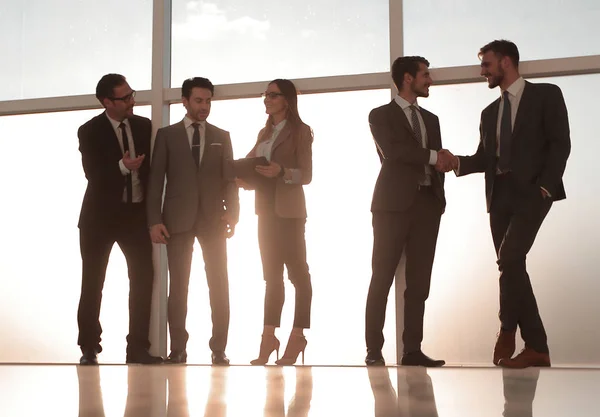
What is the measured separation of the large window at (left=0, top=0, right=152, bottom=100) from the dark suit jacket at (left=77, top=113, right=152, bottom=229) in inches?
30.5

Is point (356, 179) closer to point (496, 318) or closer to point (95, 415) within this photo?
point (496, 318)

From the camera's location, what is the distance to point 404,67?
4.25 metres

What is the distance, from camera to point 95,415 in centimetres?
143

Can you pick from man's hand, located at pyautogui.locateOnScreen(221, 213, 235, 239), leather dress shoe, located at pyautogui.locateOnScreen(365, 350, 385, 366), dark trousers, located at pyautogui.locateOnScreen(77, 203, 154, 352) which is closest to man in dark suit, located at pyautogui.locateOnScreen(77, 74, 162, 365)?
dark trousers, located at pyautogui.locateOnScreen(77, 203, 154, 352)

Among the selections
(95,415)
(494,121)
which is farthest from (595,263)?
(95,415)

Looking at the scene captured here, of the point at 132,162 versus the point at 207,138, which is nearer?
the point at 132,162

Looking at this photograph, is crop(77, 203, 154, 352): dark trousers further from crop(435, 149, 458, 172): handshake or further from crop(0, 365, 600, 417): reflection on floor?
crop(0, 365, 600, 417): reflection on floor

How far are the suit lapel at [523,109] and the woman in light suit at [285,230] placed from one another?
1.02 m

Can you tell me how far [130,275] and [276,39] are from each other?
5.33 feet

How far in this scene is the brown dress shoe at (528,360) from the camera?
12.3 ft

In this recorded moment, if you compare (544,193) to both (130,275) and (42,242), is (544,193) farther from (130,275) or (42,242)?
(42,242)

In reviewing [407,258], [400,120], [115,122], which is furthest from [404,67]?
[115,122]

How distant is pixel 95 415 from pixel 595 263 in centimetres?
344

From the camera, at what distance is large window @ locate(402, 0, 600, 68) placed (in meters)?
4.50
